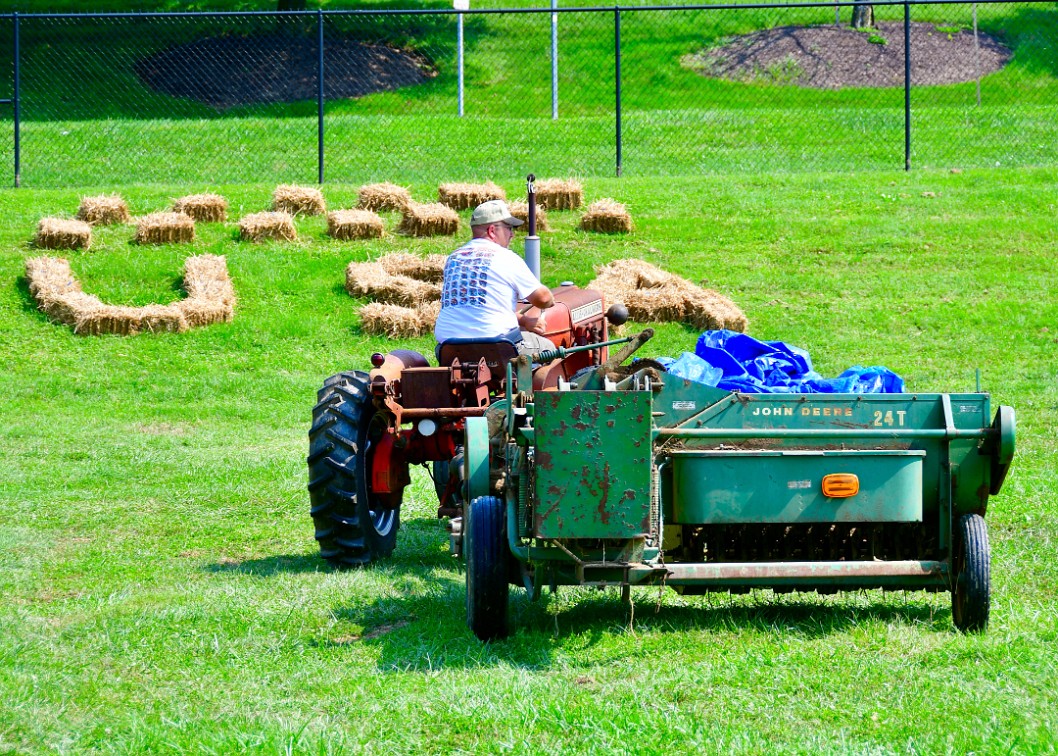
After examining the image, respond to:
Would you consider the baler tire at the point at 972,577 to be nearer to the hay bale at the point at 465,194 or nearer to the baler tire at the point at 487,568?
the baler tire at the point at 487,568

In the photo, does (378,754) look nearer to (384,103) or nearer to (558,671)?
(558,671)

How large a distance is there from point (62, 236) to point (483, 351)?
8.93m

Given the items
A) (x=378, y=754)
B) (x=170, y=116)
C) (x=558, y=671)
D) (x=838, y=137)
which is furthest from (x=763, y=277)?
(x=170, y=116)

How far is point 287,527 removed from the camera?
8867mm

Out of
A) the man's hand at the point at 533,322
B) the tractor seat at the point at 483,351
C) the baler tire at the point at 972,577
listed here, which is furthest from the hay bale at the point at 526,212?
the baler tire at the point at 972,577

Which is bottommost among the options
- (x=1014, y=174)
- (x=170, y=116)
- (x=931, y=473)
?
(x=931, y=473)

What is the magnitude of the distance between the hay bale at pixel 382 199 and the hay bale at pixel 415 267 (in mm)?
1667

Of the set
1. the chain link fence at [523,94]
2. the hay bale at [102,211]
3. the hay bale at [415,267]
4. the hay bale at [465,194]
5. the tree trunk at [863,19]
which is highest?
the tree trunk at [863,19]

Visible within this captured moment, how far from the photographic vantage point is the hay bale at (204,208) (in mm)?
16281

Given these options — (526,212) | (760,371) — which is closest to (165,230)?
(526,212)

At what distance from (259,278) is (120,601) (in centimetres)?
860

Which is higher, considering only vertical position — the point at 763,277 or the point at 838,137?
the point at 838,137

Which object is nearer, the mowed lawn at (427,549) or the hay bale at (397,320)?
the mowed lawn at (427,549)

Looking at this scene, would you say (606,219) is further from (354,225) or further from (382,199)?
(354,225)
